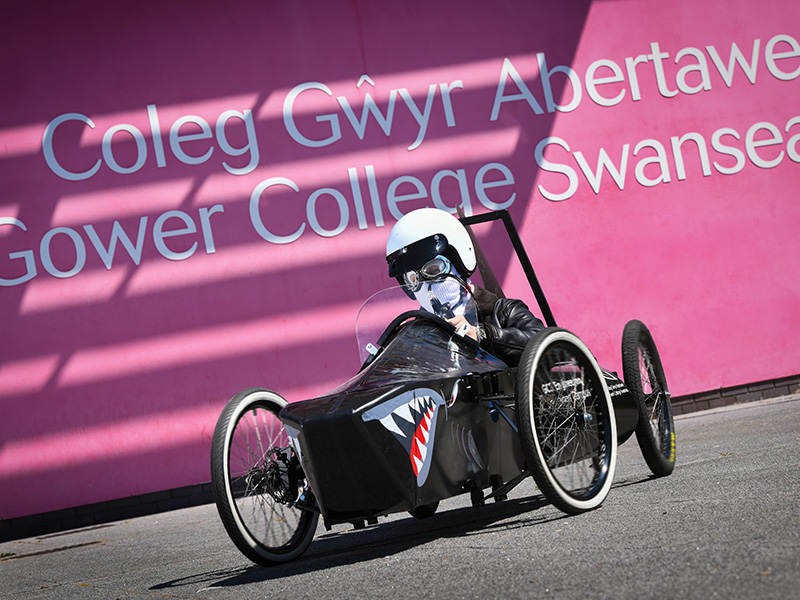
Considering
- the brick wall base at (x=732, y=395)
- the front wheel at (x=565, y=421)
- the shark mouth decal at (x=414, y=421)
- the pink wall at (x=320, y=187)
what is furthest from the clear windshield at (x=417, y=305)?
the brick wall base at (x=732, y=395)

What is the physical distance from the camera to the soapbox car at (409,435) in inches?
117

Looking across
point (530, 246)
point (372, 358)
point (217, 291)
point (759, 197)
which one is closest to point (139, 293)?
point (217, 291)

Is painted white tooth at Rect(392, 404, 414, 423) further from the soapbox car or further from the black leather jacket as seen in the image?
the black leather jacket

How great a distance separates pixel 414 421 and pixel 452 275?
977 millimetres

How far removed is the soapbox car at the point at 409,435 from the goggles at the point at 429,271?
129mm

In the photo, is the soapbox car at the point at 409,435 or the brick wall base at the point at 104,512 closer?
the soapbox car at the point at 409,435

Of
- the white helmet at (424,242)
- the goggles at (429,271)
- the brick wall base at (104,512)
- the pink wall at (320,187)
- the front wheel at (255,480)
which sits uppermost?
the pink wall at (320,187)

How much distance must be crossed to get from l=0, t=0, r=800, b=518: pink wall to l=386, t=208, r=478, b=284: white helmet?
13.2 ft

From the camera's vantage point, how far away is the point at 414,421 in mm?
3018

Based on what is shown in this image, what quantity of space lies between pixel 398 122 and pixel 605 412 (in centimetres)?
524

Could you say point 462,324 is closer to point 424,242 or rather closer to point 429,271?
point 429,271

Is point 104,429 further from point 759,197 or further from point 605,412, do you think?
point 759,197

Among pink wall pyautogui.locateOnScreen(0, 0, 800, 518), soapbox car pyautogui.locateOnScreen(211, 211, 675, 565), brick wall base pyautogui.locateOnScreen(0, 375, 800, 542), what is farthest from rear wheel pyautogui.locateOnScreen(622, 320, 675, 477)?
brick wall base pyautogui.locateOnScreen(0, 375, 800, 542)

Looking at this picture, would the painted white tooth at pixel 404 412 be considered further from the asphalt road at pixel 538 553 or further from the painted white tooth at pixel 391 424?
the asphalt road at pixel 538 553
